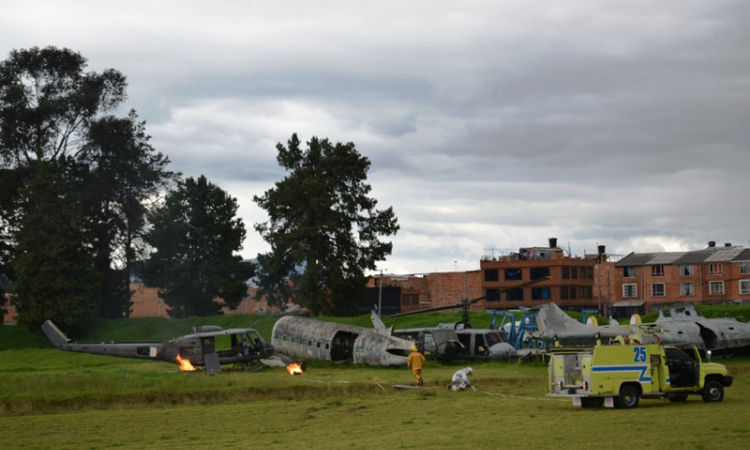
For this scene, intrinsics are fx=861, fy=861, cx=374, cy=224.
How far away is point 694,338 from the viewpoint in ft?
118

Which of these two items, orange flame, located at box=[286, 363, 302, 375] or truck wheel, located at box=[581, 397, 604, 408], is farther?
orange flame, located at box=[286, 363, 302, 375]

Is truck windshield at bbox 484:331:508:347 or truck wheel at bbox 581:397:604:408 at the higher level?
truck windshield at bbox 484:331:508:347

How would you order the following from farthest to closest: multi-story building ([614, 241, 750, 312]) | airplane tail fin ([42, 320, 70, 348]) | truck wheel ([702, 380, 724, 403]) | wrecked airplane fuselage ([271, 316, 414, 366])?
1. multi-story building ([614, 241, 750, 312])
2. airplane tail fin ([42, 320, 70, 348])
3. wrecked airplane fuselage ([271, 316, 414, 366])
4. truck wheel ([702, 380, 724, 403])

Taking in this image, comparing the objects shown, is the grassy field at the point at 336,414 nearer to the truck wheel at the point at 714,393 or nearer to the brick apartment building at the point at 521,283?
the truck wheel at the point at 714,393

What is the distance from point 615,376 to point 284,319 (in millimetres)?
22796

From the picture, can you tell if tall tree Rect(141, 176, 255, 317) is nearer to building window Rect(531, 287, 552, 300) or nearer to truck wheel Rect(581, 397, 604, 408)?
building window Rect(531, 287, 552, 300)

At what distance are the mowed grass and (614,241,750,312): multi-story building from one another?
6222 cm

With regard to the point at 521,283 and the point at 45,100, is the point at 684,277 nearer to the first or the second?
the point at 521,283

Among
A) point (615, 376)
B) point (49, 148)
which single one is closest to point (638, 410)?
point (615, 376)

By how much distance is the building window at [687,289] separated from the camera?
306 feet

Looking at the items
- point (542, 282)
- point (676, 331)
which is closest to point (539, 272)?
point (542, 282)

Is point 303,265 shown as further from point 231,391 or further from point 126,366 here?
point 231,391

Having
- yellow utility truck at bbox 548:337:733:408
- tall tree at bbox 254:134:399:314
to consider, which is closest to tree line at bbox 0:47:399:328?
tall tree at bbox 254:134:399:314

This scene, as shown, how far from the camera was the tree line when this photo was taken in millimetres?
58000
